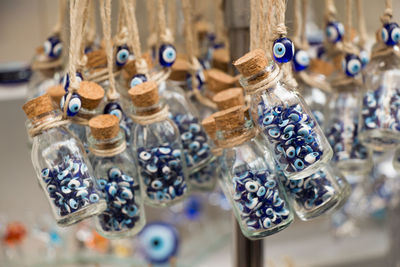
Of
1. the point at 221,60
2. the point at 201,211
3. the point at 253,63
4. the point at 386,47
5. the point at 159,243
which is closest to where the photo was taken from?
the point at 253,63

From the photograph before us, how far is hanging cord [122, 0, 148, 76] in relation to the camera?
0.62 metres

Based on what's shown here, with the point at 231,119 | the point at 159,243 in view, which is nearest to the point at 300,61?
the point at 231,119

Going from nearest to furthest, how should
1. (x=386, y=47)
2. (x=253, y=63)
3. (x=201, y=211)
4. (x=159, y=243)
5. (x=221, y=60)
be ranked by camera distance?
(x=253, y=63) < (x=386, y=47) < (x=221, y=60) < (x=159, y=243) < (x=201, y=211)

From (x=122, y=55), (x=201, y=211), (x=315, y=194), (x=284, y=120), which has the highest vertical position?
(x=122, y=55)

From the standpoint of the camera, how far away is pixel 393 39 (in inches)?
25.4

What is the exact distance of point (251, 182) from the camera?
23.2 inches

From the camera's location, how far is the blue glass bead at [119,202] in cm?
61

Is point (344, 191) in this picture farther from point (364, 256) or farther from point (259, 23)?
point (364, 256)

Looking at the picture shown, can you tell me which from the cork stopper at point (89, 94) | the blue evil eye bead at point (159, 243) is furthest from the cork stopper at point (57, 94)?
the blue evil eye bead at point (159, 243)

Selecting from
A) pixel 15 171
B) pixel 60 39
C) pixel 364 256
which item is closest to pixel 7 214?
pixel 15 171

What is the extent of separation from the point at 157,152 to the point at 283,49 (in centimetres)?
19

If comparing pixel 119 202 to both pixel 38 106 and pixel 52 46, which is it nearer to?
pixel 38 106

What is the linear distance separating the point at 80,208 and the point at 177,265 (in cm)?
75

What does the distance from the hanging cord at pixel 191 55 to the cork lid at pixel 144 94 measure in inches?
5.1
